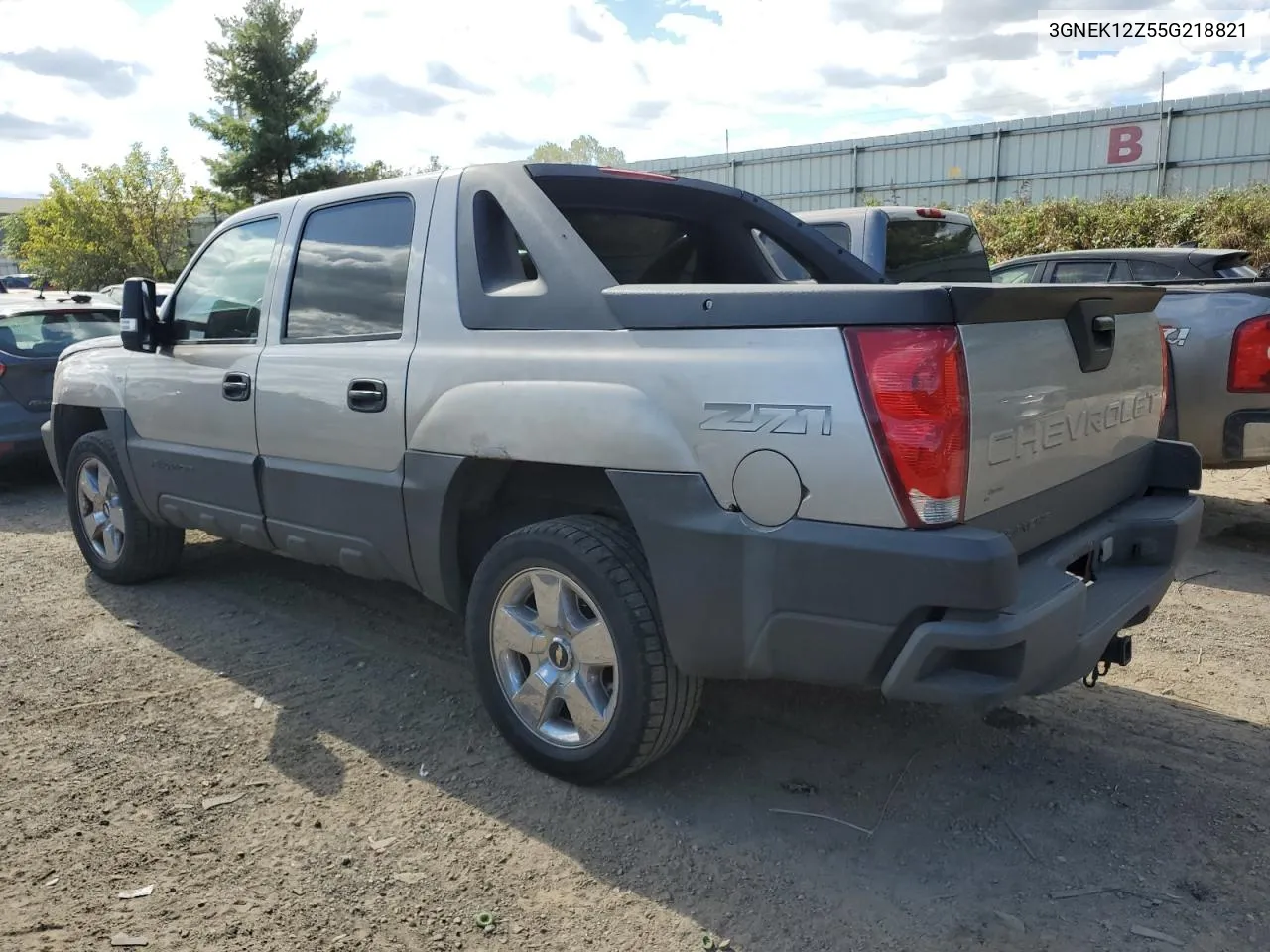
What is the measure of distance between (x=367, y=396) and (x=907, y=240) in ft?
15.7

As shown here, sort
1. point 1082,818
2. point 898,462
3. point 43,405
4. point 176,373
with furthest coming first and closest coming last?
point 43,405 < point 176,373 < point 1082,818 < point 898,462

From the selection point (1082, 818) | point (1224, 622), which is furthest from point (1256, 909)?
point (1224, 622)

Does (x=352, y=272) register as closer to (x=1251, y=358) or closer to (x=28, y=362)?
(x=1251, y=358)

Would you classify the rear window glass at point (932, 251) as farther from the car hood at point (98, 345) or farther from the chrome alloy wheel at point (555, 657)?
the car hood at point (98, 345)

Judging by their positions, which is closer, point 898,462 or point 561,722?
point 898,462

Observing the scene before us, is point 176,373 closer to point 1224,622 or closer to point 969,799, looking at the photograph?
point 969,799

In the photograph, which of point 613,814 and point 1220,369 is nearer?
point 613,814

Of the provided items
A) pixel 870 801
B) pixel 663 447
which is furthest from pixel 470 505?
pixel 870 801

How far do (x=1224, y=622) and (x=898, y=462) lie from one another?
10.3 ft

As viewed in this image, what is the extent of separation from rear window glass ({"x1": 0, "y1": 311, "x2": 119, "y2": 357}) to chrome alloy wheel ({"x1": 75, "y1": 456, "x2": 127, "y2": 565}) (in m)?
3.29

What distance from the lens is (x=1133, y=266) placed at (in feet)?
27.1

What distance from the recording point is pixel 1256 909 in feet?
8.24

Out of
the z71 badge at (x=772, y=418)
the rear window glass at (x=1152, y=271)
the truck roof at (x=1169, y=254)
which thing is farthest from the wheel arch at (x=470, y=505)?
the truck roof at (x=1169, y=254)

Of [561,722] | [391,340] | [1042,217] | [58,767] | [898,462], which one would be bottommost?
[58,767]
